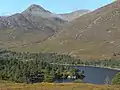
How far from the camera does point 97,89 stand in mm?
64688

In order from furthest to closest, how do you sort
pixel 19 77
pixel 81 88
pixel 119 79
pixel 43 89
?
1. pixel 19 77
2. pixel 119 79
3. pixel 81 88
4. pixel 43 89

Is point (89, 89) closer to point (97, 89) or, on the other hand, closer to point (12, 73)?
point (97, 89)

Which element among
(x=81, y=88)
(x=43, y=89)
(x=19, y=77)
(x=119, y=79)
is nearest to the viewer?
(x=43, y=89)

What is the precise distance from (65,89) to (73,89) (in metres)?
1.62

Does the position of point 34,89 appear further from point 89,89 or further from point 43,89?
point 89,89

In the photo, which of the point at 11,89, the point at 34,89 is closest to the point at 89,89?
the point at 34,89

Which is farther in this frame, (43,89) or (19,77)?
(19,77)

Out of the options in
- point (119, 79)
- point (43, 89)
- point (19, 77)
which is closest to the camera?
point (43, 89)

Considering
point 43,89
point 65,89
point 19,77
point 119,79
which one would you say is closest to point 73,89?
point 65,89

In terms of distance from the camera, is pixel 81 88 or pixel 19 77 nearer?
pixel 81 88

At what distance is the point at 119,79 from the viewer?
131 m

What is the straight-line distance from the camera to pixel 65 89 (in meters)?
63.4

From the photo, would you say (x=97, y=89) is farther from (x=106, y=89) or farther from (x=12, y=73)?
(x=12, y=73)

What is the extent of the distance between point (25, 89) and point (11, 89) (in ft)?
8.50
